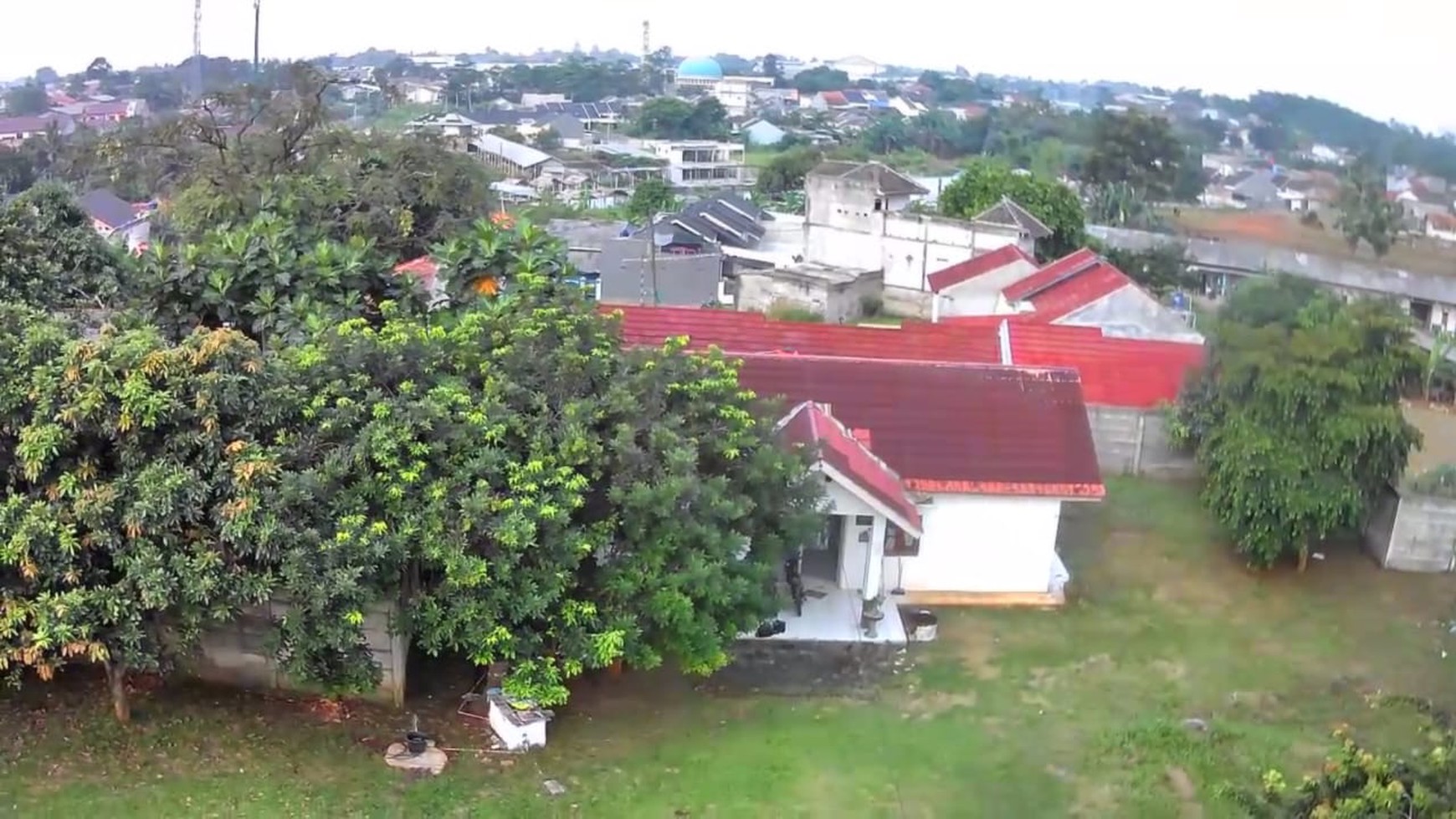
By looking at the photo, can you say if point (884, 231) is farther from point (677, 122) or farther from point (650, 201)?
point (677, 122)

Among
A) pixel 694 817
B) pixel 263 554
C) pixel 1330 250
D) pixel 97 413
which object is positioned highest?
pixel 1330 250

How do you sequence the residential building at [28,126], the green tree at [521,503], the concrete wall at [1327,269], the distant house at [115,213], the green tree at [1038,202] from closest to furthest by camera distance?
1. the green tree at [521,503]
2. the concrete wall at [1327,269]
3. the green tree at [1038,202]
4. the distant house at [115,213]
5. the residential building at [28,126]

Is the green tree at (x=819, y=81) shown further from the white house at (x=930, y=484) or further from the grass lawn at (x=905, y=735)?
the grass lawn at (x=905, y=735)

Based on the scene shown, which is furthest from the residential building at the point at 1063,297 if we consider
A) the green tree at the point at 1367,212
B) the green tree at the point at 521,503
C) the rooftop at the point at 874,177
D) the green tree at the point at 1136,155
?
the green tree at the point at 521,503

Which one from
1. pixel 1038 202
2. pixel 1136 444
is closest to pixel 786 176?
pixel 1038 202

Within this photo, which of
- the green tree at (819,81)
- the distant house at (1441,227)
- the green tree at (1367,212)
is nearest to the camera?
the green tree at (1367,212)

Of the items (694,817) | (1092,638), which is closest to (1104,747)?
(1092,638)

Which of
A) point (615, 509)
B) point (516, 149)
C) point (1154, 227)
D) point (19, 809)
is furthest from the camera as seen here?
point (516, 149)

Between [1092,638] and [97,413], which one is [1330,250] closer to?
[1092,638]
